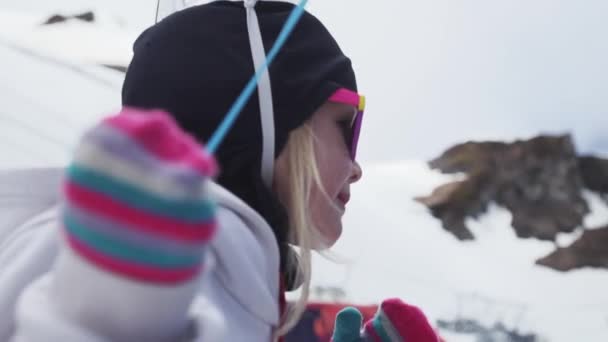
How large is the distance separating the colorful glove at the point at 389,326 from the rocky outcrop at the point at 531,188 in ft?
0.99

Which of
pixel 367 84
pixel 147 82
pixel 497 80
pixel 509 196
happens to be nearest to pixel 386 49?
pixel 367 84

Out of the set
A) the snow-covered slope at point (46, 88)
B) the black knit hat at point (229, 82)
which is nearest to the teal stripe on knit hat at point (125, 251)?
the black knit hat at point (229, 82)

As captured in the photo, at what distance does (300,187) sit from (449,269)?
48 cm

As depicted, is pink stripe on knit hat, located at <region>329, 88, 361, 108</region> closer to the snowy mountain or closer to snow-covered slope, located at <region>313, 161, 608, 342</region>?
the snowy mountain

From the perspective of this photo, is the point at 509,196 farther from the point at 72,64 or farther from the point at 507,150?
the point at 72,64

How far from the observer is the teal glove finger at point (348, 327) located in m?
0.75

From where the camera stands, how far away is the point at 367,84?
3.05ft

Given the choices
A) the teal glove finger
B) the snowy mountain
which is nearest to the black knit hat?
the teal glove finger

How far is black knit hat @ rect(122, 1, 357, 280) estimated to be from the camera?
22.9 inches

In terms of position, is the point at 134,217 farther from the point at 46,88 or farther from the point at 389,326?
the point at 46,88

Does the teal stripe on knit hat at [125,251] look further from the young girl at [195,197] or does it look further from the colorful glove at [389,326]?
the colorful glove at [389,326]

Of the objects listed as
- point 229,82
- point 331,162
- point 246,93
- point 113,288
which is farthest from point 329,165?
point 113,288

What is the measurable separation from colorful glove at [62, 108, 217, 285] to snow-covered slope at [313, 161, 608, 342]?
78cm

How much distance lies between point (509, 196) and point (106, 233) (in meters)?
0.81
